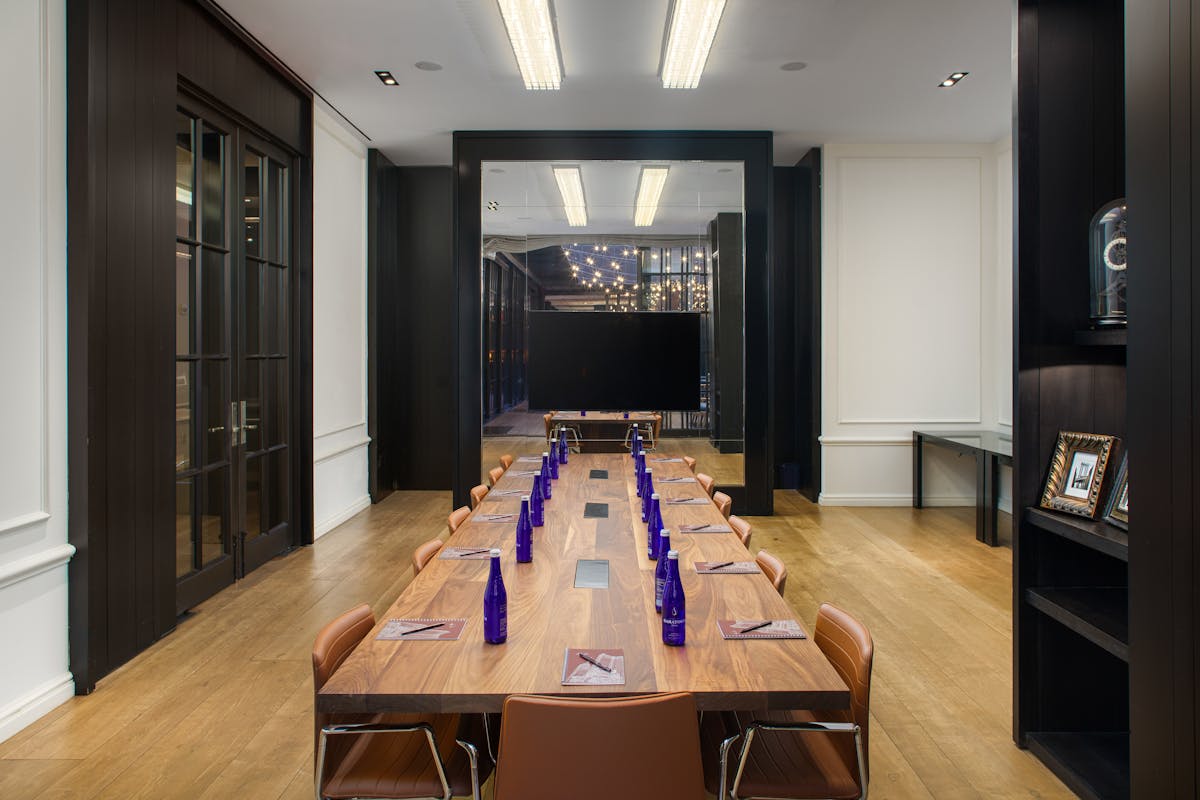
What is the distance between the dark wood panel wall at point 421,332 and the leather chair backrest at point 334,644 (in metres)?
5.72

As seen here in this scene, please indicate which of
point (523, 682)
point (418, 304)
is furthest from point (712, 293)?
point (523, 682)

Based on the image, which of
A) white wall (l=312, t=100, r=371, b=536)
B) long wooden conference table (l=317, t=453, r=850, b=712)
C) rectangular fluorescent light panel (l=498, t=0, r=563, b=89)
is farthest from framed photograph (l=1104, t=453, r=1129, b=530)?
white wall (l=312, t=100, r=371, b=536)

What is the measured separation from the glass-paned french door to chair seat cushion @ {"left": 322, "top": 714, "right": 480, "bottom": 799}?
8.47ft

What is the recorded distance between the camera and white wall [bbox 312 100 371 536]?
5.86 metres

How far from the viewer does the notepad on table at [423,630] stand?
1.91 m

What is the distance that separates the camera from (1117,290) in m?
2.38

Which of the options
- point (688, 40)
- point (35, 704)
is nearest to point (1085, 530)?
point (688, 40)

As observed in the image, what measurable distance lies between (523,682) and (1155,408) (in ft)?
5.44

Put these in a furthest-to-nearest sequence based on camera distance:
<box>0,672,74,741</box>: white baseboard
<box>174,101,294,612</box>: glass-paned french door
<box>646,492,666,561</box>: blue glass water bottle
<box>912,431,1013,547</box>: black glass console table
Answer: <box>912,431,1013,547</box>: black glass console table
<box>174,101,294,612</box>: glass-paned french door
<box>0,672,74,741</box>: white baseboard
<box>646,492,666,561</box>: blue glass water bottle

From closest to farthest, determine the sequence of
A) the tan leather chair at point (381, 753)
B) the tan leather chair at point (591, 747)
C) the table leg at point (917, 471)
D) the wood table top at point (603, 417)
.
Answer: the tan leather chair at point (591, 747) < the tan leather chair at point (381, 753) < the wood table top at point (603, 417) < the table leg at point (917, 471)

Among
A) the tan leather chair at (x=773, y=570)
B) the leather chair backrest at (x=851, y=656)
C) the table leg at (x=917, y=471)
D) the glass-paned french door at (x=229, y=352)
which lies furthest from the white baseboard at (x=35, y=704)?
the table leg at (x=917, y=471)

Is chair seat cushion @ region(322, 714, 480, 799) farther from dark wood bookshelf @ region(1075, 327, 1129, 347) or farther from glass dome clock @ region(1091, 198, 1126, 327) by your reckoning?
glass dome clock @ region(1091, 198, 1126, 327)

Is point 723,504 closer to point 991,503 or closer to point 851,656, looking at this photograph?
point 851,656

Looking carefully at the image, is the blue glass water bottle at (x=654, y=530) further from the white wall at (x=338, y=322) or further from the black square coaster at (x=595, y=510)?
the white wall at (x=338, y=322)
